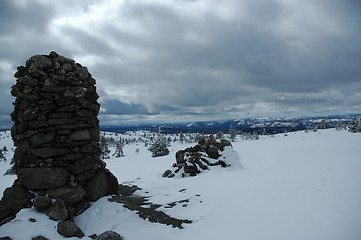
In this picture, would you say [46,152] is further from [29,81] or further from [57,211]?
[29,81]

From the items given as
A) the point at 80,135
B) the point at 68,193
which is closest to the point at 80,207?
the point at 68,193

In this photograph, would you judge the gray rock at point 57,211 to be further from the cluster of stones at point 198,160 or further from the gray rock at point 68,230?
the cluster of stones at point 198,160

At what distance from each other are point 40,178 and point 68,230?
2923 mm

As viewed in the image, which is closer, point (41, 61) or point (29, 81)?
point (29, 81)

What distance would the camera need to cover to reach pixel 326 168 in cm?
1505

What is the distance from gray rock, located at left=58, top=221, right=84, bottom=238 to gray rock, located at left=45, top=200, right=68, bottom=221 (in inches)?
17.9

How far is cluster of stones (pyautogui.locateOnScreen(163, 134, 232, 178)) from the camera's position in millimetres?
18172

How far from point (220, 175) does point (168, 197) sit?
6.97 meters

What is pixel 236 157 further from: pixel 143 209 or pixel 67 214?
pixel 67 214

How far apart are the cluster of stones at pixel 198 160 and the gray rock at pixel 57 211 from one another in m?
11.6

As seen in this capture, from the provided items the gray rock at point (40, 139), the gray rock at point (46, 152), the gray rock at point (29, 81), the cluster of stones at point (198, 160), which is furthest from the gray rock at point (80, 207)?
the cluster of stones at point (198, 160)

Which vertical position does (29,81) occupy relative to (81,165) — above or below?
above

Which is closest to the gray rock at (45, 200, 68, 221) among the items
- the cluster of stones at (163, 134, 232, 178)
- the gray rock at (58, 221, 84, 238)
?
the gray rock at (58, 221, 84, 238)

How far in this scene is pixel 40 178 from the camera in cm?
798
